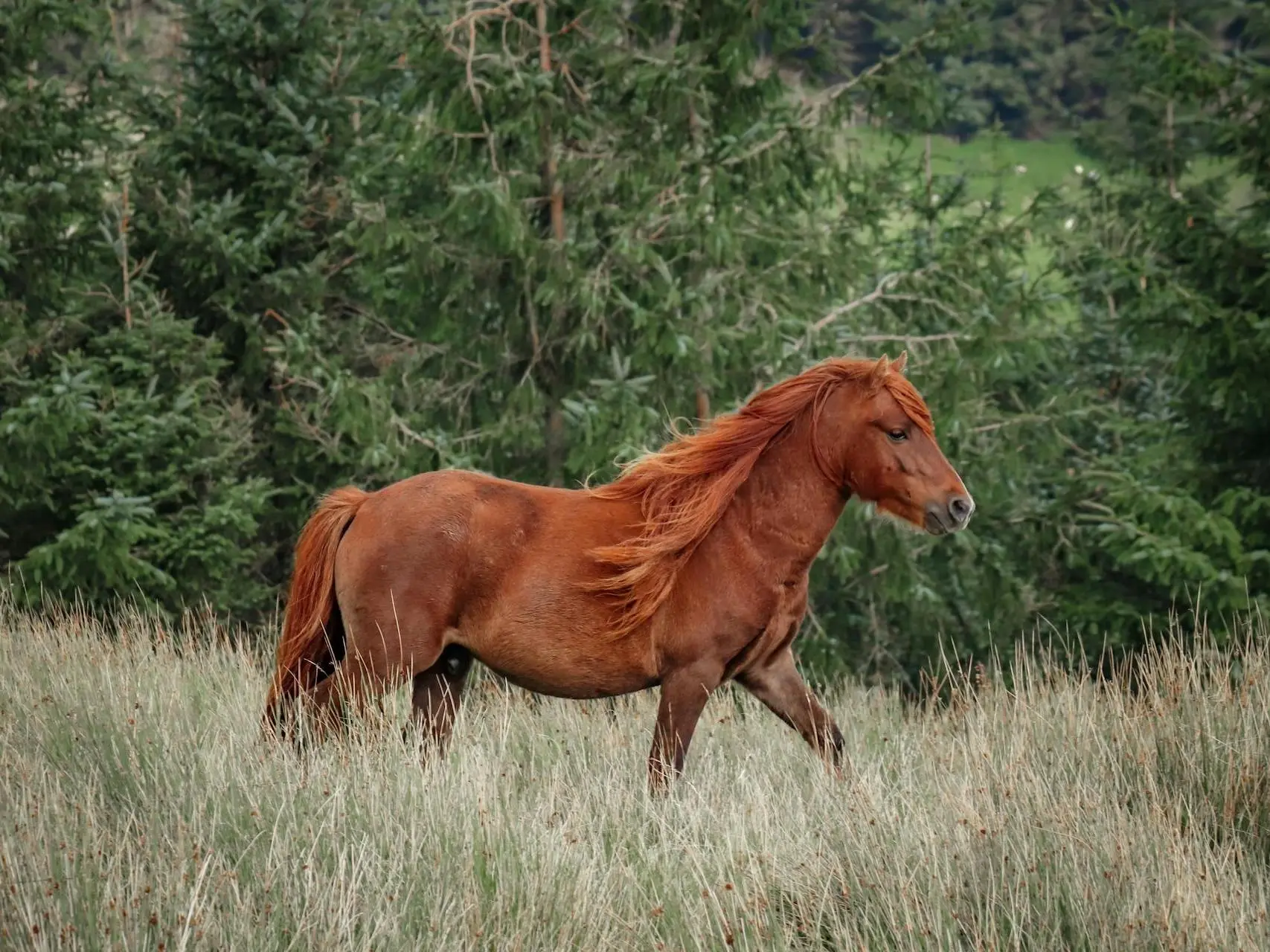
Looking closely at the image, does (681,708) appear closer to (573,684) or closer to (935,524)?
(573,684)

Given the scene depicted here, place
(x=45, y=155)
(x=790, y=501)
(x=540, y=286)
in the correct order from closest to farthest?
(x=790, y=501) → (x=540, y=286) → (x=45, y=155)

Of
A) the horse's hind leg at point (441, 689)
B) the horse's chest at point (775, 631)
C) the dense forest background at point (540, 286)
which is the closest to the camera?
the horse's chest at point (775, 631)

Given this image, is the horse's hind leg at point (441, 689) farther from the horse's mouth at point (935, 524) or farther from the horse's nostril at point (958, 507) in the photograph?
the horse's nostril at point (958, 507)

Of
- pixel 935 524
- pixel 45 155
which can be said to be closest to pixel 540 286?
pixel 45 155

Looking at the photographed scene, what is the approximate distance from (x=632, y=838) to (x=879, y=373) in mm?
2160

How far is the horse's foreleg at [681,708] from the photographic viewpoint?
Answer: 5809 millimetres

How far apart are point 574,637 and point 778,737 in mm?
1712

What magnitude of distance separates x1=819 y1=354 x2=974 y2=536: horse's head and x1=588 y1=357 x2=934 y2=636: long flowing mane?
0.07 ft

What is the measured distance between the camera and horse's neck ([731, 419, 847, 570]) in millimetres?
6027

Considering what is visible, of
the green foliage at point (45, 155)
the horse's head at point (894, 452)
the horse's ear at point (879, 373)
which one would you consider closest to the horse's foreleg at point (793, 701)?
the horse's head at point (894, 452)

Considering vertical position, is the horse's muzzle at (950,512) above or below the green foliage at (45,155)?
below

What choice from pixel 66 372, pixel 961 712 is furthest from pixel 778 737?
pixel 66 372

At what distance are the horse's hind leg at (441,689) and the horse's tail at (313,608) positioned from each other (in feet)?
1.40

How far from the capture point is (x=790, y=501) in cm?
608
